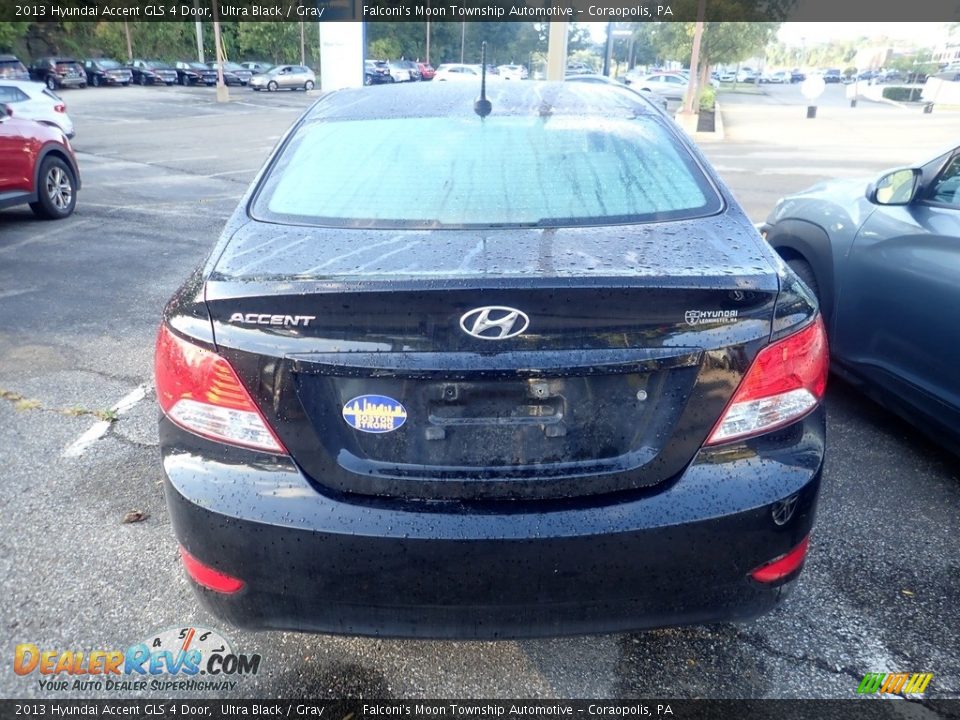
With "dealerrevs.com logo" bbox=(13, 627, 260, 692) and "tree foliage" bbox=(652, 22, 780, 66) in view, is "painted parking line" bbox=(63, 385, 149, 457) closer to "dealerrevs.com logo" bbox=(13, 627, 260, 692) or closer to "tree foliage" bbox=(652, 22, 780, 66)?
"dealerrevs.com logo" bbox=(13, 627, 260, 692)

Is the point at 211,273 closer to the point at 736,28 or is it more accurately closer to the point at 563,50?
the point at 563,50

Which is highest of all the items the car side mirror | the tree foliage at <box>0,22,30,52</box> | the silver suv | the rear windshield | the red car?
the tree foliage at <box>0,22,30,52</box>

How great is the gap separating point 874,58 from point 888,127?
102 meters

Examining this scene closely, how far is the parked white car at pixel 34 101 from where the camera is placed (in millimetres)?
15203

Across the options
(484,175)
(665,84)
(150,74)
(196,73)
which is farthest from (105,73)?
(484,175)

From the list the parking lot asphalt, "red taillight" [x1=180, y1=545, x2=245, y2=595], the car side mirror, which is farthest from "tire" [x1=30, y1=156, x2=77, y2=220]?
the car side mirror

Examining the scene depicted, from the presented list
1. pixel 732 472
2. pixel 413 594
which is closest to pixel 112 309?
pixel 413 594

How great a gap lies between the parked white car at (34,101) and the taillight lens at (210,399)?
1556cm

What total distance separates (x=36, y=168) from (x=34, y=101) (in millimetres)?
8911

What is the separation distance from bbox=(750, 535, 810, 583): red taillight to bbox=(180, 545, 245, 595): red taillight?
1315 millimetres

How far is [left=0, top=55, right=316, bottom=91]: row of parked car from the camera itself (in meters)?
38.3

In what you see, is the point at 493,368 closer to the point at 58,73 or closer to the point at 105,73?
the point at 58,73

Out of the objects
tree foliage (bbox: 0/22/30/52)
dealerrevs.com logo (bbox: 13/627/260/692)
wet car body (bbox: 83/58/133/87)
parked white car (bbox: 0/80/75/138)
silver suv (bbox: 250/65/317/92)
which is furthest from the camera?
silver suv (bbox: 250/65/317/92)

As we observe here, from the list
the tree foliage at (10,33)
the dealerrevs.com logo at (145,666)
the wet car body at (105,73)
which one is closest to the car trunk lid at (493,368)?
the dealerrevs.com logo at (145,666)
